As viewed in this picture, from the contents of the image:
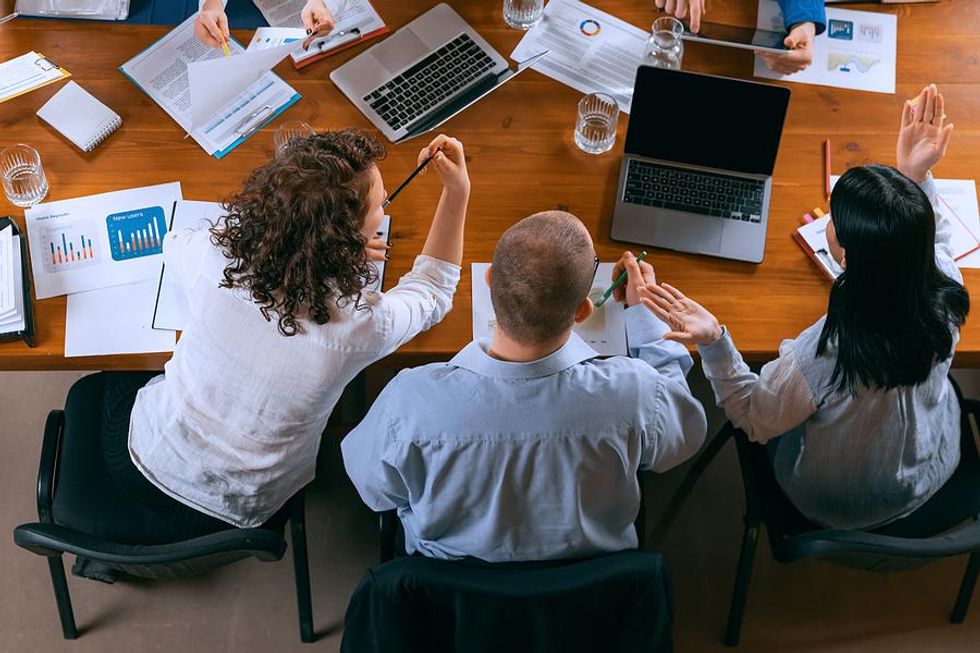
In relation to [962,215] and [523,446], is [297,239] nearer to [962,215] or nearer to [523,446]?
[523,446]

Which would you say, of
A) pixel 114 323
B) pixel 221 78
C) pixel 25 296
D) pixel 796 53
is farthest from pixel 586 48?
pixel 25 296

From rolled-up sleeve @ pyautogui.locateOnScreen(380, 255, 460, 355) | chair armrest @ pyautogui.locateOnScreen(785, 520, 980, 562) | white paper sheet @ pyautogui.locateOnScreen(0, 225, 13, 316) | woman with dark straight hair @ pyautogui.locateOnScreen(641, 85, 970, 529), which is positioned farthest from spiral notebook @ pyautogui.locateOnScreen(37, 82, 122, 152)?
chair armrest @ pyautogui.locateOnScreen(785, 520, 980, 562)

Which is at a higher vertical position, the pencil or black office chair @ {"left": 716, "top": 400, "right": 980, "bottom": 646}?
the pencil

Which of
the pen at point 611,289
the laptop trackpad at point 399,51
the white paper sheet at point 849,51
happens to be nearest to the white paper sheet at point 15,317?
the laptop trackpad at point 399,51

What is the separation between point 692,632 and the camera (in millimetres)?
2207

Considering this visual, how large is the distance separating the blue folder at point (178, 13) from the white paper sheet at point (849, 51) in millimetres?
1256

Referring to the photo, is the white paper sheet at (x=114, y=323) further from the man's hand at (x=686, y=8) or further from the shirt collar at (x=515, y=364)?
the man's hand at (x=686, y=8)

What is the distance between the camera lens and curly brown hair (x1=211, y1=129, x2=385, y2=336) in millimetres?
1432

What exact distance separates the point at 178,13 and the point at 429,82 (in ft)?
2.22

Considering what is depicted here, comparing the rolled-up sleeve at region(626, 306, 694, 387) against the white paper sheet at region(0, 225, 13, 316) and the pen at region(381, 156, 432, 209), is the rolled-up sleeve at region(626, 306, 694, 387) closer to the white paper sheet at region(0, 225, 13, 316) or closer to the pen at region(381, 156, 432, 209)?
the pen at region(381, 156, 432, 209)

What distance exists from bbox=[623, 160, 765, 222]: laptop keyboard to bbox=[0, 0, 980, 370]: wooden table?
0.18ft

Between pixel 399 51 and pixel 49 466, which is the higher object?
pixel 399 51

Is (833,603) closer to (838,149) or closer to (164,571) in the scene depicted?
(838,149)

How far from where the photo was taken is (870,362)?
1.46m
